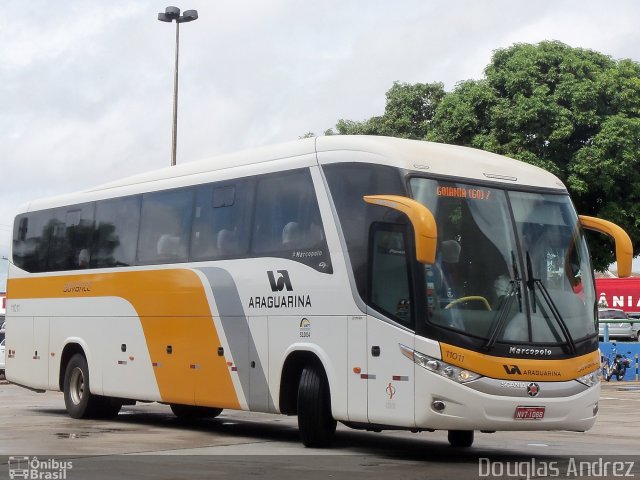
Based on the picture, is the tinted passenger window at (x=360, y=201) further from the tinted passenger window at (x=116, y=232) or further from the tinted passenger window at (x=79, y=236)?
the tinted passenger window at (x=79, y=236)

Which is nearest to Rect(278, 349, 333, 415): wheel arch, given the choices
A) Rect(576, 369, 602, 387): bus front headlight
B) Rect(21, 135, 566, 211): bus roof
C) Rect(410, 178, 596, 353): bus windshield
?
Rect(21, 135, 566, 211): bus roof

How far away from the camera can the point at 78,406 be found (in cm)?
2047

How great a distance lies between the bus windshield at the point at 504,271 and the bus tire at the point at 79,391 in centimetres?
857

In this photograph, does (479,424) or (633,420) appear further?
(633,420)

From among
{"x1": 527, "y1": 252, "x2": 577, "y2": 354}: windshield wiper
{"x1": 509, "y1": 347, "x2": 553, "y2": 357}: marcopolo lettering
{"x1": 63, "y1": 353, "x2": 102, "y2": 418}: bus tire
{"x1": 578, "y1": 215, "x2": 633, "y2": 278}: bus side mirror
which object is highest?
{"x1": 578, "y1": 215, "x2": 633, "y2": 278}: bus side mirror

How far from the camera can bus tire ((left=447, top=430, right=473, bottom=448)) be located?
15781mm

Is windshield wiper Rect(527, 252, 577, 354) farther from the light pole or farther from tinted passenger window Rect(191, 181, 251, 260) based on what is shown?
the light pole

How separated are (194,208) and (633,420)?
9022 millimetres

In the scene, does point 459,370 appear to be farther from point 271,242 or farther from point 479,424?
point 271,242

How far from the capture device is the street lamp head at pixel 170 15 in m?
36.3

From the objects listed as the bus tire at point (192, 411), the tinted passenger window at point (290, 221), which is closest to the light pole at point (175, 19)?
the bus tire at point (192, 411)

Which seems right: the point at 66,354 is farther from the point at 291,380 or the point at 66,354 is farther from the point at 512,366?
the point at 512,366

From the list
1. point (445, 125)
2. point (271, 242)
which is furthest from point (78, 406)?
point (445, 125)

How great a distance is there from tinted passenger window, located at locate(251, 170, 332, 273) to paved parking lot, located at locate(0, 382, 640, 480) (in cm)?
240
